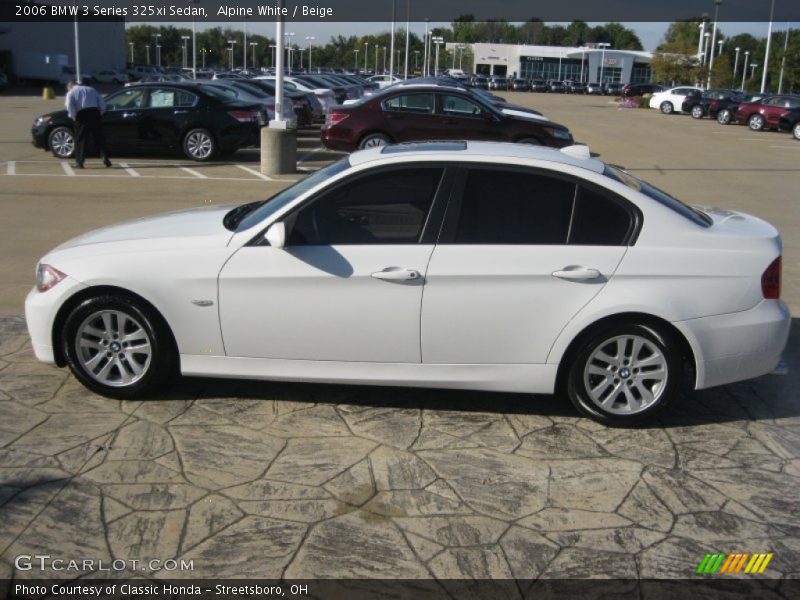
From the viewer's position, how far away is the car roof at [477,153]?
5.10m

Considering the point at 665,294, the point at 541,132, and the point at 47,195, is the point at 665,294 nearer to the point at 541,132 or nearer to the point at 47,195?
the point at 47,195

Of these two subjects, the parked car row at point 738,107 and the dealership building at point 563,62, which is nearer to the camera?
the parked car row at point 738,107

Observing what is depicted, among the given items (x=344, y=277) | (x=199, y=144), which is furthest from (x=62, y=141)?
(x=344, y=277)

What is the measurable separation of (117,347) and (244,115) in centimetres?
1311

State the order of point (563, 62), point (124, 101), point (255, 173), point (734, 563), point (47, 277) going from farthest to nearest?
point (563, 62) < point (124, 101) < point (255, 173) < point (47, 277) < point (734, 563)

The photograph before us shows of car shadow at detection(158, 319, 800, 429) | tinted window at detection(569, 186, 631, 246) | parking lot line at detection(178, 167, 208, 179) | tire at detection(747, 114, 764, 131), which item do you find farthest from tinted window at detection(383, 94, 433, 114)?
tire at detection(747, 114, 764, 131)

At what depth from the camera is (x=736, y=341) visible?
491cm

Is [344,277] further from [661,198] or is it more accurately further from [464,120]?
[464,120]

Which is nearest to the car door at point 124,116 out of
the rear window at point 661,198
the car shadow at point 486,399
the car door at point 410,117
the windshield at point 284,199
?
the car door at point 410,117

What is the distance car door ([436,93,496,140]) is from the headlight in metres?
12.6

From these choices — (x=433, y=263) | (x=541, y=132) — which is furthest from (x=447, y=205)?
(x=541, y=132)

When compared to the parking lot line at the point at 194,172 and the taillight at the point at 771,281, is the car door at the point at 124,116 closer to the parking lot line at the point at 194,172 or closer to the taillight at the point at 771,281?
the parking lot line at the point at 194,172

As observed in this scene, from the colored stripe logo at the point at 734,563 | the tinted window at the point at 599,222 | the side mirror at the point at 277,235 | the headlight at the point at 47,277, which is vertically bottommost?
the colored stripe logo at the point at 734,563

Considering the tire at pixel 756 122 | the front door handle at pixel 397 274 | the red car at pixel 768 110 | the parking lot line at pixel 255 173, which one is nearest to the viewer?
the front door handle at pixel 397 274
